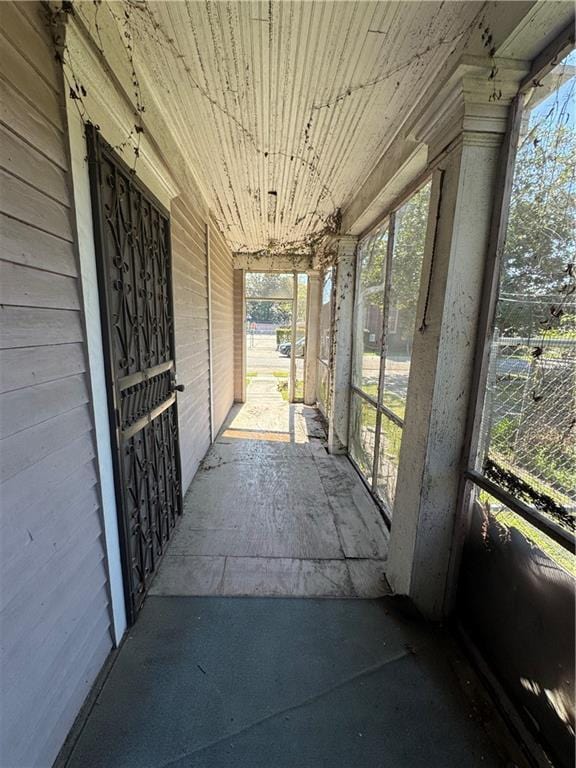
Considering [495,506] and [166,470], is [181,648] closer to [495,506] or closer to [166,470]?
[166,470]

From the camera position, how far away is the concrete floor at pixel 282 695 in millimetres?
1088

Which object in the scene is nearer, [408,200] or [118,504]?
[118,504]

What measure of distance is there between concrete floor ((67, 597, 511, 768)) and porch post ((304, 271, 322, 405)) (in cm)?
452

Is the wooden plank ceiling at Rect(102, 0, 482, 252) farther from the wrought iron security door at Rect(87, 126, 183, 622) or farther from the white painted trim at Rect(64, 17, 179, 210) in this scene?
the wrought iron security door at Rect(87, 126, 183, 622)

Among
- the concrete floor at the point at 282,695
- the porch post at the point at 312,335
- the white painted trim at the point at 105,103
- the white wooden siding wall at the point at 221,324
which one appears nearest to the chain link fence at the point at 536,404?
the concrete floor at the point at 282,695

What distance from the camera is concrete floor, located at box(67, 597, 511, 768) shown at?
1088mm

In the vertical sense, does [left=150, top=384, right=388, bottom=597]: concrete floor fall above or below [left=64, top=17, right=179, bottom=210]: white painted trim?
below

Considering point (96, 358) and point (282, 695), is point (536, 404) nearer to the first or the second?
point (282, 695)

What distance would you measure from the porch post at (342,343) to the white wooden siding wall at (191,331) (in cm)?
145

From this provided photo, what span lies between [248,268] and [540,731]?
5.90 metres

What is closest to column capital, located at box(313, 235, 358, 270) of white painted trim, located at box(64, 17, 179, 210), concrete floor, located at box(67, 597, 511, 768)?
white painted trim, located at box(64, 17, 179, 210)

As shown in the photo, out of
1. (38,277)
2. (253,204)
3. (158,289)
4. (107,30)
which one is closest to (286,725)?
(38,277)

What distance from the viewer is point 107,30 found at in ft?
4.05

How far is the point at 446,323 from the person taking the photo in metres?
1.33
